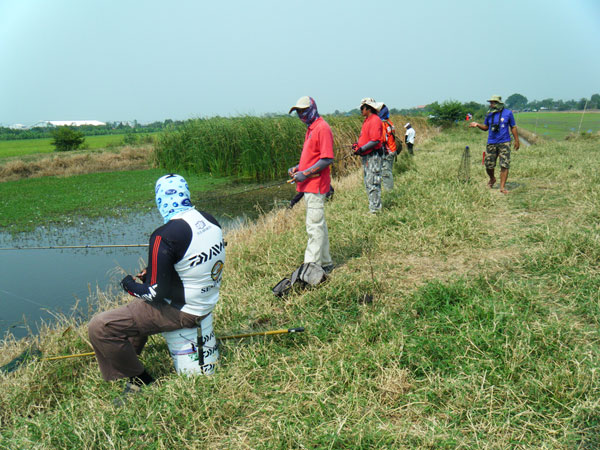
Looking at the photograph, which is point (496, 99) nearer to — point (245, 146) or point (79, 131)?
point (245, 146)

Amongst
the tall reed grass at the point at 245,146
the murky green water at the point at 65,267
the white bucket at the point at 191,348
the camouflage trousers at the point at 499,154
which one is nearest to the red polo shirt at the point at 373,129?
the murky green water at the point at 65,267

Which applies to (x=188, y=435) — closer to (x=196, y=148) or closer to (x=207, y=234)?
(x=207, y=234)

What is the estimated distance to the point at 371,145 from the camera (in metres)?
5.99

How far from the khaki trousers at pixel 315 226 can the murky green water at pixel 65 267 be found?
105 inches

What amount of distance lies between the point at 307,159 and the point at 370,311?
1616mm

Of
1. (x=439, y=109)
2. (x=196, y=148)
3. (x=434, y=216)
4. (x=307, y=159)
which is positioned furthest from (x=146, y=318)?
(x=439, y=109)

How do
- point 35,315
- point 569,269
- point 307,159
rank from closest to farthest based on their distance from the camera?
1. point 569,269
2. point 307,159
3. point 35,315

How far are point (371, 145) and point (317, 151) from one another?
2153 millimetres

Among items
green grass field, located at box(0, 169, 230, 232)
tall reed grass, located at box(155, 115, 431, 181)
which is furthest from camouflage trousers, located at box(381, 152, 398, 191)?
tall reed grass, located at box(155, 115, 431, 181)

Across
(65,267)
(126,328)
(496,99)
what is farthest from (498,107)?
(65,267)

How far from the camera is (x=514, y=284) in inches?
141

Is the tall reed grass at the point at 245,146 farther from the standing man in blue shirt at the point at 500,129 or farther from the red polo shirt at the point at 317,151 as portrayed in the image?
the red polo shirt at the point at 317,151

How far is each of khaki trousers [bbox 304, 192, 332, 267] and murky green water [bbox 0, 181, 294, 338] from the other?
267 centimetres

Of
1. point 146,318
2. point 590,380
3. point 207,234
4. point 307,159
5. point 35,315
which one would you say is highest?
point 307,159
